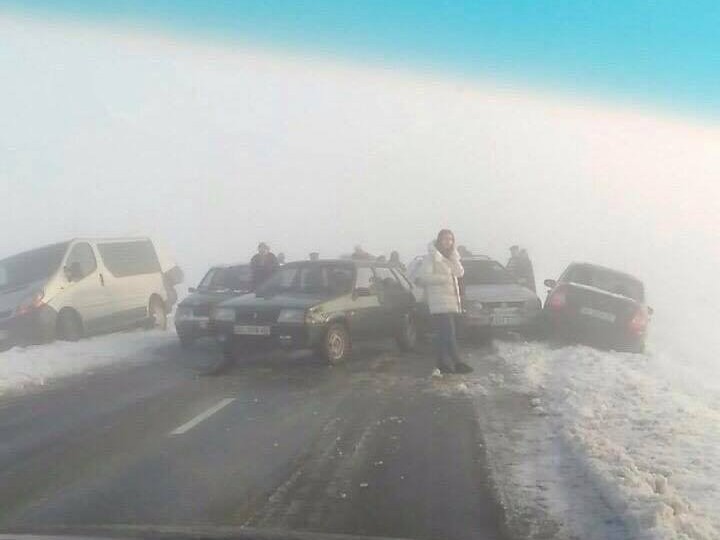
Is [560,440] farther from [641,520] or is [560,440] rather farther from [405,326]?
[405,326]

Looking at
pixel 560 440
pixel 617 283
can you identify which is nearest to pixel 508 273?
pixel 617 283

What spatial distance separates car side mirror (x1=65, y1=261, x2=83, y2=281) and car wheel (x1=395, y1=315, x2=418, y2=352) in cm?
591

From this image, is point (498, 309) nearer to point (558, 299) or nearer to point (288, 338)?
point (558, 299)

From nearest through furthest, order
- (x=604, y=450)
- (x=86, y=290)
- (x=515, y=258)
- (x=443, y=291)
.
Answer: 1. (x=604, y=450)
2. (x=443, y=291)
3. (x=86, y=290)
4. (x=515, y=258)

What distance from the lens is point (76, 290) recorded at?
1409cm

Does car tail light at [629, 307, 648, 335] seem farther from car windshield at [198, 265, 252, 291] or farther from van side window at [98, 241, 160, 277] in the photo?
van side window at [98, 241, 160, 277]

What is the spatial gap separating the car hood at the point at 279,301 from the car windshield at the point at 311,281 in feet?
0.93

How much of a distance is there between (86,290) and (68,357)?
2404mm

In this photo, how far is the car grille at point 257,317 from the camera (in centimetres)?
1077

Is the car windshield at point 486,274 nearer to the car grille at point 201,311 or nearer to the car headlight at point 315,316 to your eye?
the car headlight at point 315,316

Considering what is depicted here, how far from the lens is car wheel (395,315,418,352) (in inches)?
504

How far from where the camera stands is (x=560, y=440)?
20.8ft

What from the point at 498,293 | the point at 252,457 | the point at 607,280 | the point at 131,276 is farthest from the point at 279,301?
the point at 607,280

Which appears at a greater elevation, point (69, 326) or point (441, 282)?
point (441, 282)
